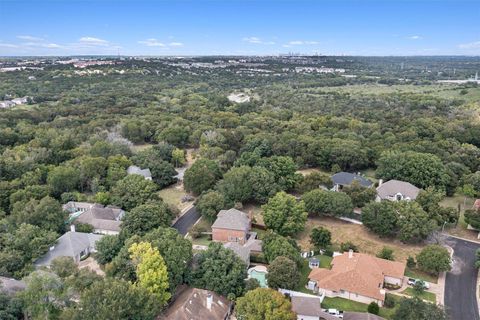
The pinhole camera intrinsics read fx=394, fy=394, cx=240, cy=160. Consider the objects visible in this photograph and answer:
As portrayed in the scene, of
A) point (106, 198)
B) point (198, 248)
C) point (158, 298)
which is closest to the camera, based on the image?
point (158, 298)

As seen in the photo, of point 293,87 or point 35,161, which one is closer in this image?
point 35,161

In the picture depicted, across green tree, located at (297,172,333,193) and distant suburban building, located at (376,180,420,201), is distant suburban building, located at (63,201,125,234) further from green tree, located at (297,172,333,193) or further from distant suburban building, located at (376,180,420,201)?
distant suburban building, located at (376,180,420,201)

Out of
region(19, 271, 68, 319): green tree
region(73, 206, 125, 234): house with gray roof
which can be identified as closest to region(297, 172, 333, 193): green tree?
region(73, 206, 125, 234): house with gray roof

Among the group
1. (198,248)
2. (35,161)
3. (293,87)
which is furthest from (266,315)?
(293,87)

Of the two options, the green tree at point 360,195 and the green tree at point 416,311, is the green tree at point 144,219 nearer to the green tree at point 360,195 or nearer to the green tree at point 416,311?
the green tree at point 360,195

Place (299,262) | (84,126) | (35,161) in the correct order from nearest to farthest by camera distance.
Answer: (299,262)
(35,161)
(84,126)

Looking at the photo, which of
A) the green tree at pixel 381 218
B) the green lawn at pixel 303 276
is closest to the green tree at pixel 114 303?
the green lawn at pixel 303 276

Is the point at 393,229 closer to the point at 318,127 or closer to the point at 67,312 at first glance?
the point at 67,312

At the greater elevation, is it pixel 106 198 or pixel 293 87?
pixel 293 87
